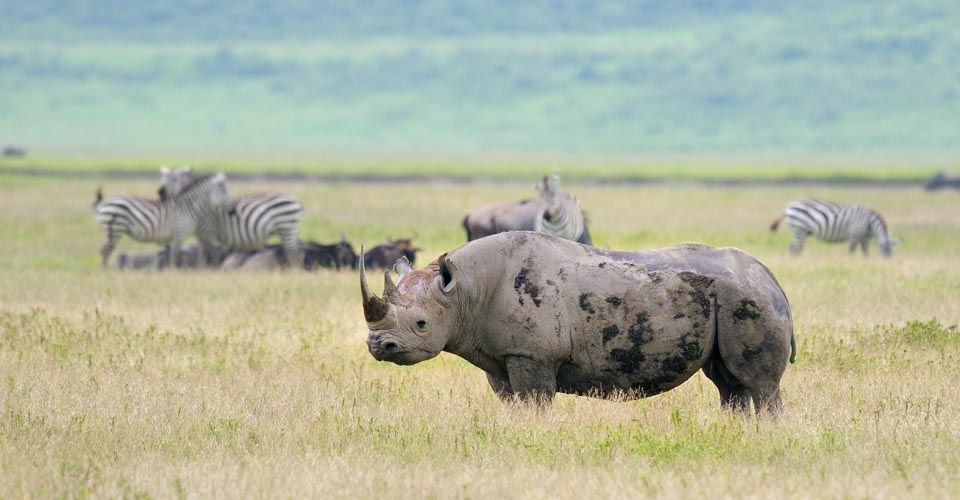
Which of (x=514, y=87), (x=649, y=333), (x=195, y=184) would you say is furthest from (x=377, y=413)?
(x=514, y=87)

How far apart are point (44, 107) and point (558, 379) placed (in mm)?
158669

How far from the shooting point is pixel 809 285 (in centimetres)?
2005

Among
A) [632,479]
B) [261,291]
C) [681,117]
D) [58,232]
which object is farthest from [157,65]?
[632,479]

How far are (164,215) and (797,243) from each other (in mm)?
12827

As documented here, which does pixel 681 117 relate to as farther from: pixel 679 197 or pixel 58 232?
pixel 58 232

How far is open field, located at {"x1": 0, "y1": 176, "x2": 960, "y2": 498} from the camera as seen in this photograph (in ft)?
28.9

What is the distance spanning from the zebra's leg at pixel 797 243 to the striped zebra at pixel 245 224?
1006 centimetres

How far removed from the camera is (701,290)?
10.3m

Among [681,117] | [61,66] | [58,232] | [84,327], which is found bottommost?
[84,327]

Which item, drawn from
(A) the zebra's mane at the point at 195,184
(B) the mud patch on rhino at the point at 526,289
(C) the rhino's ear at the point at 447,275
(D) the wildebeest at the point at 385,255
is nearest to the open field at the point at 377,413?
(B) the mud patch on rhino at the point at 526,289

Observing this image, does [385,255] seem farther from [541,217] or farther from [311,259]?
[541,217]

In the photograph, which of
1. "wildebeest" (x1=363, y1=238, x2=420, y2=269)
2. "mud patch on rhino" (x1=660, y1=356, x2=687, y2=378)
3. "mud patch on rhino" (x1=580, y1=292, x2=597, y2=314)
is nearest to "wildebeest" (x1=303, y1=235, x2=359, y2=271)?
"wildebeest" (x1=363, y1=238, x2=420, y2=269)

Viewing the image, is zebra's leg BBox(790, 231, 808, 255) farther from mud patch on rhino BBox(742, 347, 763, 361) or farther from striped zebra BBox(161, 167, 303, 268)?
mud patch on rhino BBox(742, 347, 763, 361)

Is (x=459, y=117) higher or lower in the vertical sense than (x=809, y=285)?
higher
